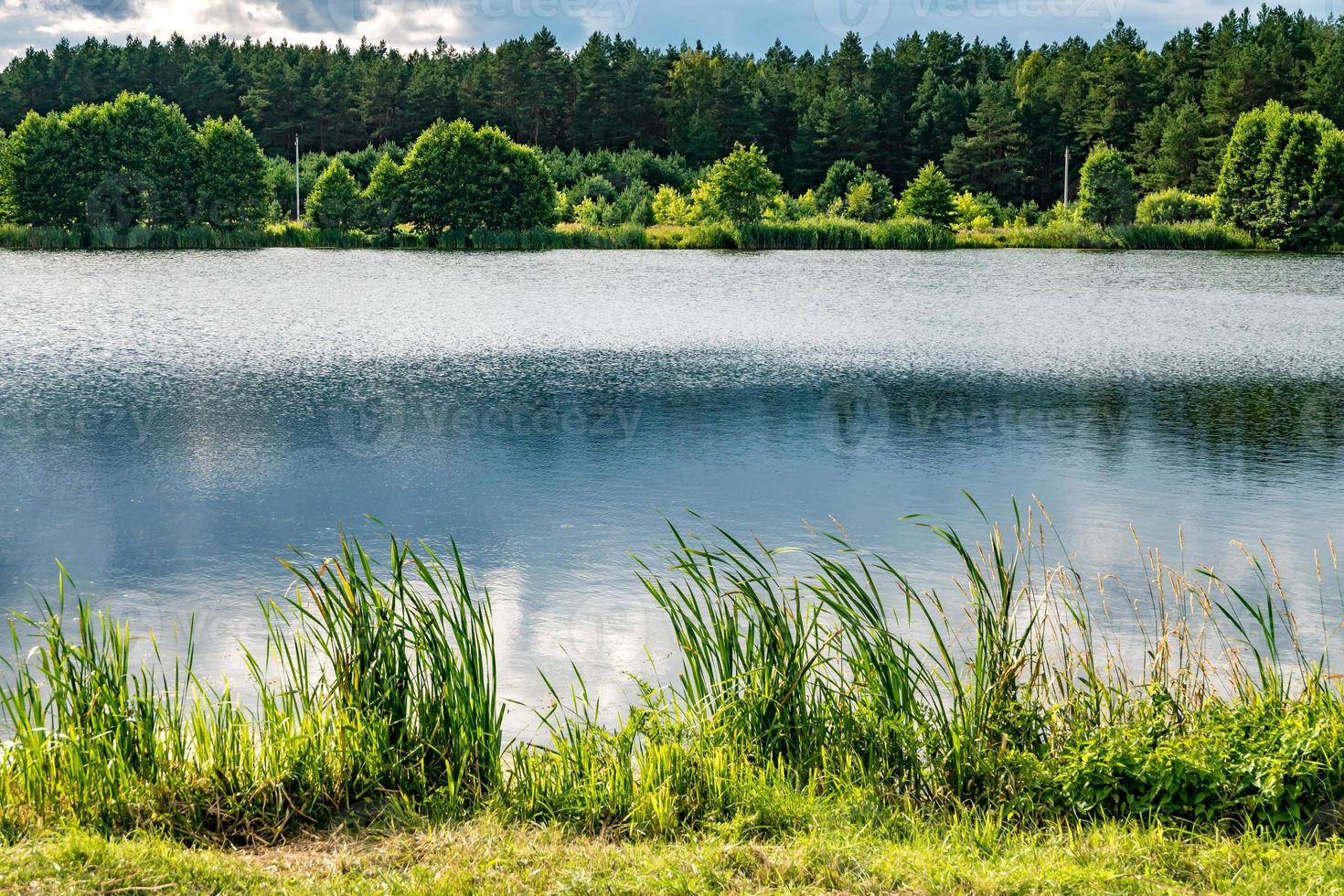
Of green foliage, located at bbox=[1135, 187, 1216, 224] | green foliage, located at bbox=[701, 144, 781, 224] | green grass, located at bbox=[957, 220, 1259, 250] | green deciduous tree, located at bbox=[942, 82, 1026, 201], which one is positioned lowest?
green grass, located at bbox=[957, 220, 1259, 250]

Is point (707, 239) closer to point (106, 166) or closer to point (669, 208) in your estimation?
point (669, 208)

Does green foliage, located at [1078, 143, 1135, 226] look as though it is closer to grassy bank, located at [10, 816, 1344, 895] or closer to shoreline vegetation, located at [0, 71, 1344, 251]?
shoreline vegetation, located at [0, 71, 1344, 251]

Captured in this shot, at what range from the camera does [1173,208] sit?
63.7 meters

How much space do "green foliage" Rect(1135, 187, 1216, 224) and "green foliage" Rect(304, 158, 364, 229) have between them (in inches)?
1516

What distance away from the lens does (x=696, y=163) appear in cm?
9594

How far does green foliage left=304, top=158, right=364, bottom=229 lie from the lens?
61.3 metres

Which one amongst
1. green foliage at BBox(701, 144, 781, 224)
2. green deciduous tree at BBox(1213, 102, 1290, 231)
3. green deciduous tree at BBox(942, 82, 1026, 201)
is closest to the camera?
green deciduous tree at BBox(1213, 102, 1290, 231)

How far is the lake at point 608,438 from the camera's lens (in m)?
8.39

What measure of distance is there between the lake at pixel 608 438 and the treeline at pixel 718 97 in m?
64.9

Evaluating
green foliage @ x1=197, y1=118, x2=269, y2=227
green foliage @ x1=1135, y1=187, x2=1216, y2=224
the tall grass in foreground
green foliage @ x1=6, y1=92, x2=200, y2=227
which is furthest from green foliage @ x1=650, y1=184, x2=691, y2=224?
the tall grass in foreground

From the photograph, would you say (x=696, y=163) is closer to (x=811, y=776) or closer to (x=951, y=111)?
(x=951, y=111)

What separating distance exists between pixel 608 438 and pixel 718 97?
88.4m

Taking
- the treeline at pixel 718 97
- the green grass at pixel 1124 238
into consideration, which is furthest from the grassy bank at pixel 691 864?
the treeline at pixel 718 97

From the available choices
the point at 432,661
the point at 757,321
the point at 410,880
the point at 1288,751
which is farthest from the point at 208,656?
the point at 757,321
